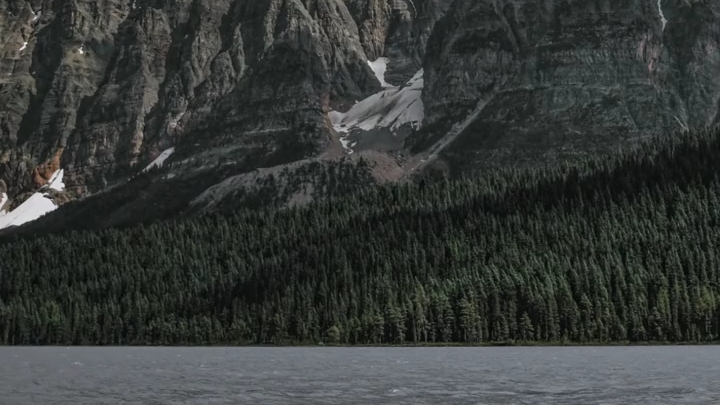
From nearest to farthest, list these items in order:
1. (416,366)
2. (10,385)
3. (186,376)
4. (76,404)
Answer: (76,404) → (10,385) → (186,376) → (416,366)

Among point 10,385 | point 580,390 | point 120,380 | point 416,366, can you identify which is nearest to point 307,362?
point 416,366

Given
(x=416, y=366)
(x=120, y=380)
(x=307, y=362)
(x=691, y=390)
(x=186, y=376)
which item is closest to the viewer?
(x=691, y=390)

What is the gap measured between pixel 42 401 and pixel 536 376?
173ft

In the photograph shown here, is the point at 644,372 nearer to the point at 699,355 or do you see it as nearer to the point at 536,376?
the point at 536,376

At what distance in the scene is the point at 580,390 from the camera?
88.4 m

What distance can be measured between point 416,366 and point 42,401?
63727 millimetres

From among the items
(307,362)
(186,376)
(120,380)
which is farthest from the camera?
(307,362)

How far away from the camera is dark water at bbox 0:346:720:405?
8125cm

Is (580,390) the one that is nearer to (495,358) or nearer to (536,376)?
(536,376)

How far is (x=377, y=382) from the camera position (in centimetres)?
10175

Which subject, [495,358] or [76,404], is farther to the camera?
[495,358]

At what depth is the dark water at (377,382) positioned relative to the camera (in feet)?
267

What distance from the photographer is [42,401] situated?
3152 inches

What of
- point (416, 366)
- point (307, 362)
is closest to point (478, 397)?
point (416, 366)
